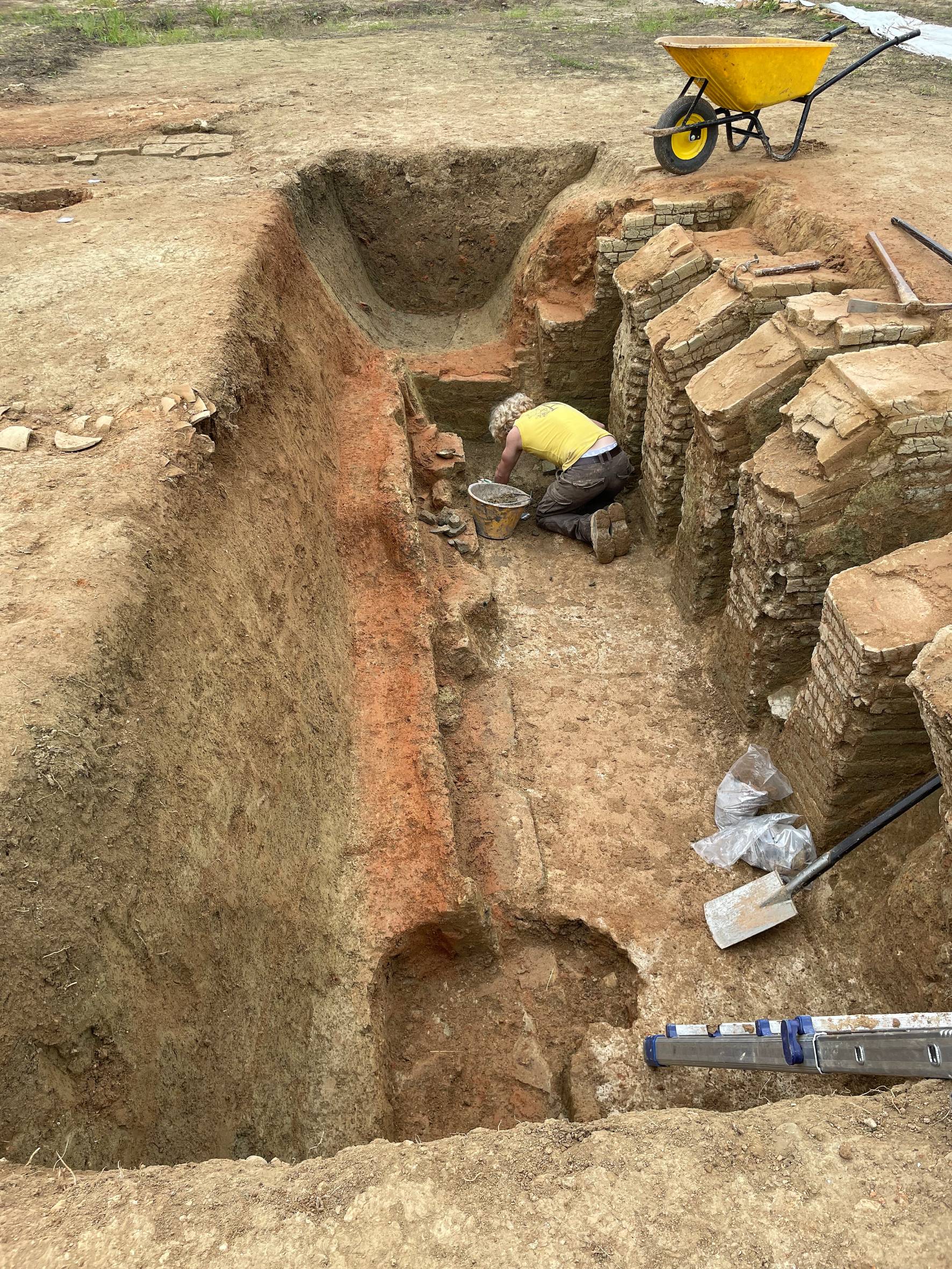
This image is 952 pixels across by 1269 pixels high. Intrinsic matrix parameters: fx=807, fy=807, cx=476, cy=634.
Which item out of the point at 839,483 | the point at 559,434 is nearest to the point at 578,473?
the point at 559,434

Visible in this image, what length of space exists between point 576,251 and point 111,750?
6443mm

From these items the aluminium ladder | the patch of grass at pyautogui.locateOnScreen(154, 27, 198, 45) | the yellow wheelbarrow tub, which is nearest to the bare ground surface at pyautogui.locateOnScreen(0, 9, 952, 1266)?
the aluminium ladder

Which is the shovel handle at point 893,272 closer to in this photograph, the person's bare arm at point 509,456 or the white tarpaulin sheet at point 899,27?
the person's bare arm at point 509,456

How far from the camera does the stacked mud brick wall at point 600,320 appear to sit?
6.60m

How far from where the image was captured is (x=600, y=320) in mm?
7230

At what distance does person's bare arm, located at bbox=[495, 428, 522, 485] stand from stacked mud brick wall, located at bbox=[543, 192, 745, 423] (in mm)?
1094

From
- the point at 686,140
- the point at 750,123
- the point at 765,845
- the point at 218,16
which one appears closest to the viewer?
the point at 765,845

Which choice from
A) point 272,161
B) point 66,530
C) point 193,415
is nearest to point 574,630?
point 193,415

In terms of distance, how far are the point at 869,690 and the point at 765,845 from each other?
1143mm

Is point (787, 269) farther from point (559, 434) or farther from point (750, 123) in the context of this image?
point (750, 123)

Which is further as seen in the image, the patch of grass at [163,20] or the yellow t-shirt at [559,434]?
the patch of grass at [163,20]

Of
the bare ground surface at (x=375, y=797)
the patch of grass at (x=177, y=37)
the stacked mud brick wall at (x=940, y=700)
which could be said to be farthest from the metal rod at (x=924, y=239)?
the patch of grass at (x=177, y=37)

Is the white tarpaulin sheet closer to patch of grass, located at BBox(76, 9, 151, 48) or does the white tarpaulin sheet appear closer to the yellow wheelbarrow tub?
the yellow wheelbarrow tub

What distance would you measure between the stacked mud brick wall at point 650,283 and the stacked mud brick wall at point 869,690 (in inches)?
127
